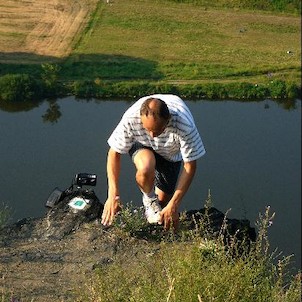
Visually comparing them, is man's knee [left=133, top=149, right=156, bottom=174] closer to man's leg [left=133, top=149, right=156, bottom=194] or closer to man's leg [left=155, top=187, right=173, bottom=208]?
man's leg [left=133, top=149, right=156, bottom=194]

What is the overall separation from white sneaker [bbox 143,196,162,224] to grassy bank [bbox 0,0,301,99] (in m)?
1.13

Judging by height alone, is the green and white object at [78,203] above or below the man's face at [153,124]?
below

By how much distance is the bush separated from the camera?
13.5 feet

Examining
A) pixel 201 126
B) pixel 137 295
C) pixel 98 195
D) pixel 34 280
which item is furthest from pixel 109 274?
pixel 201 126

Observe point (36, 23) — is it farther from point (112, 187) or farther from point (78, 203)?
point (112, 187)

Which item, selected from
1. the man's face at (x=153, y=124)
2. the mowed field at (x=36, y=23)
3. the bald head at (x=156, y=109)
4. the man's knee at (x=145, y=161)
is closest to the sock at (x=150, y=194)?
the man's knee at (x=145, y=161)

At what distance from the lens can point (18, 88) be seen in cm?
427

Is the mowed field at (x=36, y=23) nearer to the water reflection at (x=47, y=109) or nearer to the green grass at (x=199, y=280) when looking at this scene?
the water reflection at (x=47, y=109)

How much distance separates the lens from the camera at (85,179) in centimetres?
367

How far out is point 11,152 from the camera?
3.98 meters

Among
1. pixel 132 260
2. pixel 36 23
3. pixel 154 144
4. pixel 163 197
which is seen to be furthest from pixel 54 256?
pixel 36 23

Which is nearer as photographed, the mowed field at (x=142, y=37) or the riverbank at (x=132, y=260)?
the riverbank at (x=132, y=260)

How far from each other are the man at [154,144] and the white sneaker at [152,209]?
5 cm

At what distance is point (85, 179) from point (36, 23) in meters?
0.90
